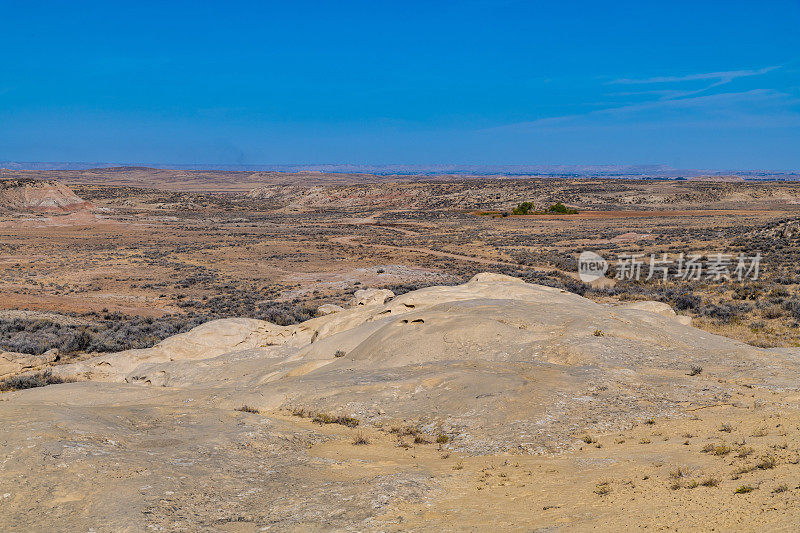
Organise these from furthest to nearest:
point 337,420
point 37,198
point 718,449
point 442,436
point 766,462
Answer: point 37,198
point 337,420
point 442,436
point 718,449
point 766,462

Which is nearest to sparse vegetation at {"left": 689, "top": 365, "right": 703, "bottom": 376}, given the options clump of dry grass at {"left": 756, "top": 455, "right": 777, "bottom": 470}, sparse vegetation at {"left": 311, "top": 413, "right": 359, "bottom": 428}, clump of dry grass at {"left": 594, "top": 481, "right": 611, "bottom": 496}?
clump of dry grass at {"left": 756, "top": 455, "right": 777, "bottom": 470}

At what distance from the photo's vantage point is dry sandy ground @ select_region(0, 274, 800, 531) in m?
6.78

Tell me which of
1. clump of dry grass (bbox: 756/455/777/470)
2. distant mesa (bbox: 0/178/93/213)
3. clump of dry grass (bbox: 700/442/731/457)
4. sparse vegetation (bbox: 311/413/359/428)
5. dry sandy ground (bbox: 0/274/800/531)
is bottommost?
sparse vegetation (bbox: 311/413/359/428)

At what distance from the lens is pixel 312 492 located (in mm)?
7758

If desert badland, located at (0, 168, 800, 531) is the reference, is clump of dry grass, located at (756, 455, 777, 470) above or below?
above

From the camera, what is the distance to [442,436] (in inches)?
400

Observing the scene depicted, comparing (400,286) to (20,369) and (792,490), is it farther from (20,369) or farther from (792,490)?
(792,490)

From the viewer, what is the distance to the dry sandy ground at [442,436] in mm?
6781

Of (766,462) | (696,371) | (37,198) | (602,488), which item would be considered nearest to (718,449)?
(766,462)

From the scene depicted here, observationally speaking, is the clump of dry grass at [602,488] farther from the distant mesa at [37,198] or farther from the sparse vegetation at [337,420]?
the distant mesa at [37,198]

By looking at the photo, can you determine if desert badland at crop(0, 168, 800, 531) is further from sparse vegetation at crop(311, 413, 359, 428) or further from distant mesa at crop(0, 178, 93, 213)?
distant mesa at crop(0, 178, 93, 213)

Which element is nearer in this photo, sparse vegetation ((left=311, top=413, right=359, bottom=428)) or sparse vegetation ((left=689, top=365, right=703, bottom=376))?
sparse vegetation ((left=311, top=413, right=359, bottom=428))

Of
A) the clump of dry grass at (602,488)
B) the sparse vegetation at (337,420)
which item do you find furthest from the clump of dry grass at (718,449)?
the sparse vegetation at (337,420)

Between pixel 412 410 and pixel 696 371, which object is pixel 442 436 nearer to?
pixel 412 410
